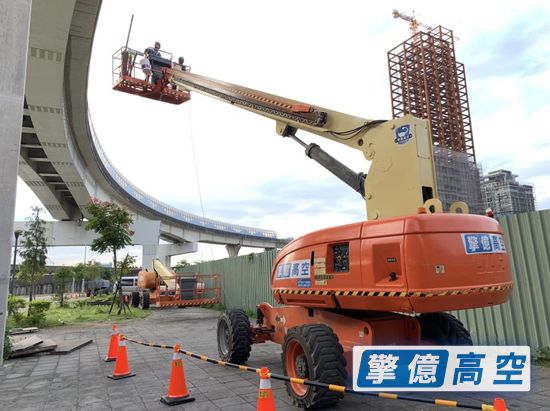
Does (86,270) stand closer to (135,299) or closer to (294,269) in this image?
(135,299)

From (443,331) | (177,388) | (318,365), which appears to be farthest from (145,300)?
(318,365)

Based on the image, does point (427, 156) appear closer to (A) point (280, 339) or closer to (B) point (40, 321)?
(A) point (280, 339)

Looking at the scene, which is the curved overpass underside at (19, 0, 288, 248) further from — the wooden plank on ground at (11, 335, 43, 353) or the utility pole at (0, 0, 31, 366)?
the wooden plank on ground at (11, 335, 43, 353)

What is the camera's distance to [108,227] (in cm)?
1959

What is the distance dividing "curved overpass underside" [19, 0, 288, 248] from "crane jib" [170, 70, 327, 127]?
13.4 feet

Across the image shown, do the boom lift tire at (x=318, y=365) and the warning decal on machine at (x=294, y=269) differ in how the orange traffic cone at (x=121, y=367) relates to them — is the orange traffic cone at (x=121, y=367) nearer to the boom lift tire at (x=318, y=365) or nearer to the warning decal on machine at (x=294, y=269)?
the warning decal on machine at (x=294, y=269)

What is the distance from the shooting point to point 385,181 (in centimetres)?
542

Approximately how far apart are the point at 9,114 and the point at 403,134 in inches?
307

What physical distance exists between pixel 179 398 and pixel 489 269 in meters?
4.27

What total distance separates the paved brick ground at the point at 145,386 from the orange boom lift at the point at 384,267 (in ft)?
2.51

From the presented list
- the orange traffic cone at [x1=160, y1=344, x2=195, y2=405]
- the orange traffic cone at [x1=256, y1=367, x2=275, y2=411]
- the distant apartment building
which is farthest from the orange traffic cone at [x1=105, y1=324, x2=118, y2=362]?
the distant apartment building

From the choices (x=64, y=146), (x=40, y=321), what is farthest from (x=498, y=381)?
(x=64, y=146)

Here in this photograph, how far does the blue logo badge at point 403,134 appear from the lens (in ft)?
17.2

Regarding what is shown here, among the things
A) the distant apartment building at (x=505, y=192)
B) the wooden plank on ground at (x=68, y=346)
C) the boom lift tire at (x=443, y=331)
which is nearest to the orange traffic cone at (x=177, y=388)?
the boom lift tire at (x=443, y=331)
